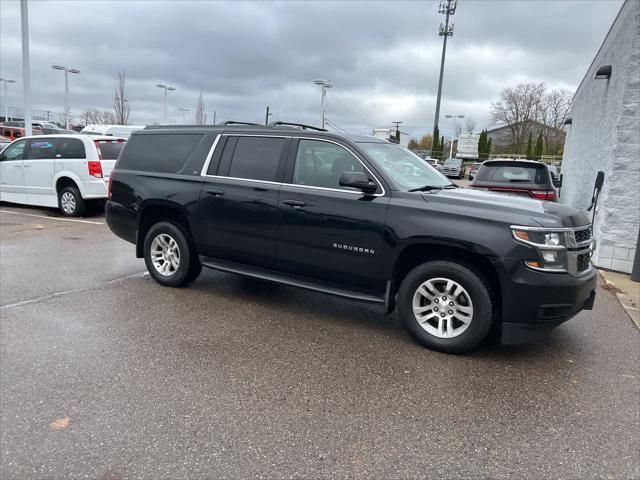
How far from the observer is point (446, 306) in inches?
164

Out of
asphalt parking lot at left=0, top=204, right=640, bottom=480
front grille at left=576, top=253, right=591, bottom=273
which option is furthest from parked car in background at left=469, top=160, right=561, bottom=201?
front grille at left=576, top=253, right=591, bottom=273

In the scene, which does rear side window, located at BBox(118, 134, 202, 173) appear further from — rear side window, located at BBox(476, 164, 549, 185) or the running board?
rear side window, located at BBox(476, 164, 549, 185)

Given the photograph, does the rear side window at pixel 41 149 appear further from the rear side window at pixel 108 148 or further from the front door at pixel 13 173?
the rear side window at pixel 108 148

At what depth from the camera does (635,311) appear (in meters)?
5.79

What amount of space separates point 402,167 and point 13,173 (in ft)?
36.6

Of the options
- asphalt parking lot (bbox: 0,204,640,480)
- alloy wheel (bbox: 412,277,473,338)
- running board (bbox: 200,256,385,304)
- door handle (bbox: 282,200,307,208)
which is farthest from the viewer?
door handle (bbox: 282,200,307,208)

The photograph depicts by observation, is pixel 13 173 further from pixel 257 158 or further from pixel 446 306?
pixel 446 306

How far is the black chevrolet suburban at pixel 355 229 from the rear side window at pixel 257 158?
0.5 inches

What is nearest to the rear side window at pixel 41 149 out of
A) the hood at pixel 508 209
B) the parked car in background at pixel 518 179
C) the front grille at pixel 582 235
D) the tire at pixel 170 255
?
the tire at pixel 170 255

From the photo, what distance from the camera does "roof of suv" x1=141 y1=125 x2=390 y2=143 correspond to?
16.2 feet

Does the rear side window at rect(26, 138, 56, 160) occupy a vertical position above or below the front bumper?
above

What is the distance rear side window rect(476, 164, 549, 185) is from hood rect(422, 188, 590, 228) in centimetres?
510

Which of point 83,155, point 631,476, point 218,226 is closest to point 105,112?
point 83,155

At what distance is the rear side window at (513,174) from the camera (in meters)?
9.22
